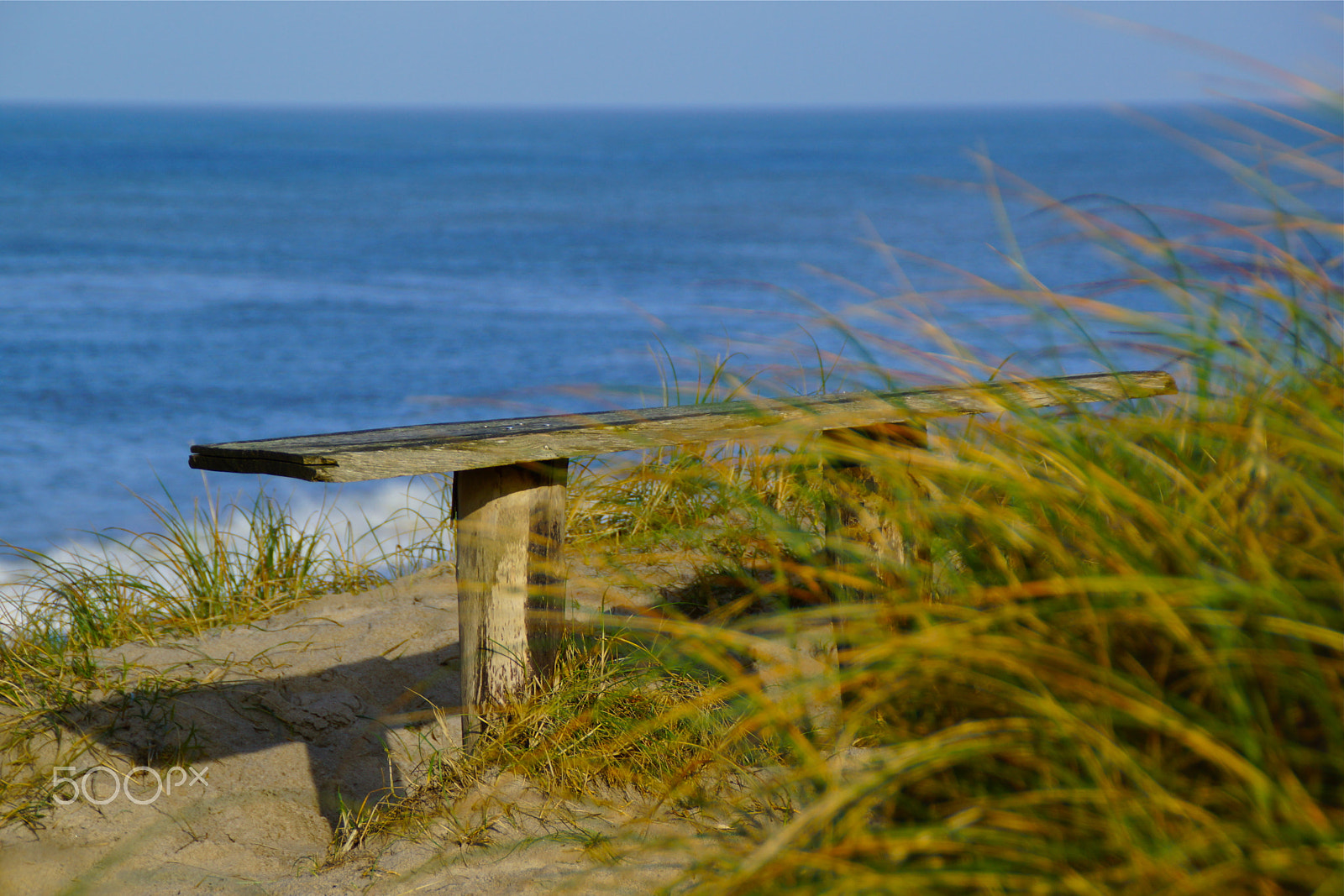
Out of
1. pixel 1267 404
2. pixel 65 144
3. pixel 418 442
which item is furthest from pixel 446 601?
pixel 65 144

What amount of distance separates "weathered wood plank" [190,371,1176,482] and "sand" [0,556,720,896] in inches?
16.6

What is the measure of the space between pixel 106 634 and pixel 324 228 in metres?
33.0

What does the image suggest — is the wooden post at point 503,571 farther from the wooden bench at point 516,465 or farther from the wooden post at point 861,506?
the wooden post at point 861,506

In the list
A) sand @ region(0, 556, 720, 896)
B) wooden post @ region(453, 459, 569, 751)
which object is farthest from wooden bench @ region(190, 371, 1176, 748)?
sand @ region(0, 556, 720, 896)

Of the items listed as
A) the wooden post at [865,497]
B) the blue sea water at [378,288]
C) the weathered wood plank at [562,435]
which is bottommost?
the blue sea water at [378,288]

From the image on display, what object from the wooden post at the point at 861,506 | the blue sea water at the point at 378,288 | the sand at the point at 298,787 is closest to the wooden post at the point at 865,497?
the wooden post at the point at 861,506

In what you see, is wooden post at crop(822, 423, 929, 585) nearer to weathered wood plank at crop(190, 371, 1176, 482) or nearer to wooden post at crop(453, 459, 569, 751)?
weathered wood plank at crop(190, 371, 1176, 482)

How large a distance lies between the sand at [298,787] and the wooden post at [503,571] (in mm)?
200

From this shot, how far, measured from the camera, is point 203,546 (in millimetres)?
4422

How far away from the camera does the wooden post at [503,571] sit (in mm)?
2807

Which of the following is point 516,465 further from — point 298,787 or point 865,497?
point 298,787

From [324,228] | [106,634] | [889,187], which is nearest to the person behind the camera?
[106,634]

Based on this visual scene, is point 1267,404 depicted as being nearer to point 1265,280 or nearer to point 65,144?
point 1265,280

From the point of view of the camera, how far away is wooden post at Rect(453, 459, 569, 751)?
9.21 feet
